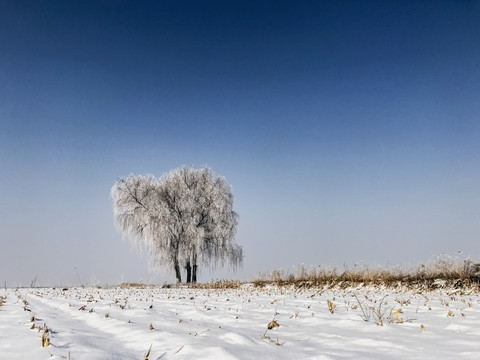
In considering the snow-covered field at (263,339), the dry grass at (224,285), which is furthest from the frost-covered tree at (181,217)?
the snow-covered field at (263,339)

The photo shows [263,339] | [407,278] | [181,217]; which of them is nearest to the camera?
[263,339]

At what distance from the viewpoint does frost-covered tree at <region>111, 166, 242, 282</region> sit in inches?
1048

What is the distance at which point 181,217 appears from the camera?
1091 inches

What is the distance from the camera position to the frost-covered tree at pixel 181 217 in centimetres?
2662

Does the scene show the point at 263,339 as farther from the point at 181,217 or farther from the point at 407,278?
the point at 181,217

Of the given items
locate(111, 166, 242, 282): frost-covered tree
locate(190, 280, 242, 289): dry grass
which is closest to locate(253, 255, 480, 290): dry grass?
locate(190, 280, 242, 289): dry grass

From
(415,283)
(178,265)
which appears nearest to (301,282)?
(415,283)

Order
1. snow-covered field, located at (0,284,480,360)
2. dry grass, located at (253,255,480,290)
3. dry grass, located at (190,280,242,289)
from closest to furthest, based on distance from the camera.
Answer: snow-covered field, located at (0,284,480,360), dry grass, located at (253,255,480,290), dry grass, located at (190,280,242,289)

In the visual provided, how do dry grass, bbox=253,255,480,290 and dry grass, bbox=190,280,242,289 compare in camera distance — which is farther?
dry grass, bbox=190,280,242,289

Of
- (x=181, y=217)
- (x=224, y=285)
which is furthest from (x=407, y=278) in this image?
(x=181, y=217)

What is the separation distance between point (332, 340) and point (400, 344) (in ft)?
1.98

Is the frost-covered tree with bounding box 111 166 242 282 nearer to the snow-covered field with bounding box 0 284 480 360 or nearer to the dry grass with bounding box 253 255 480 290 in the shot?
the dry grass with bounding box 253 255 480 290

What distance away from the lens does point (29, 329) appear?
3.89m

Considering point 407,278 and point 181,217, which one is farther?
point 181,217
